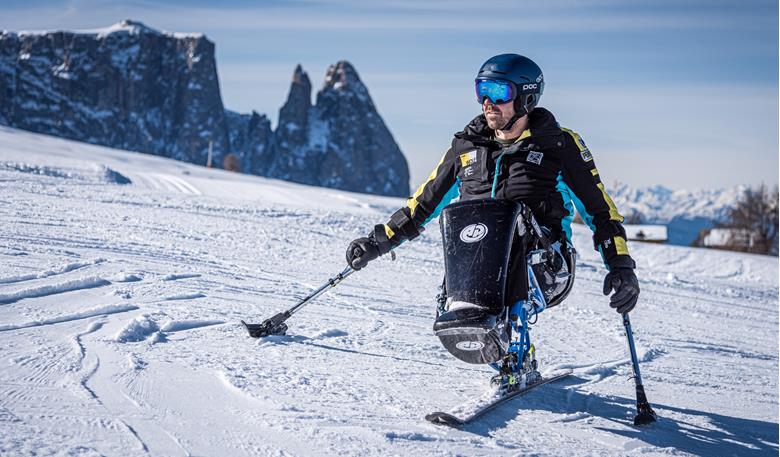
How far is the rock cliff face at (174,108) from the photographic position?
512 ft

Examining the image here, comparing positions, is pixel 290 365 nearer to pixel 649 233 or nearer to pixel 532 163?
pixel 532 163

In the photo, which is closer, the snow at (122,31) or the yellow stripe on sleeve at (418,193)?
the yellow stripe on sleeve at (418,193)

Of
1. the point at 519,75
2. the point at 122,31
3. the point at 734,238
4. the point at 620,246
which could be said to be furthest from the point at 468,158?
the point at 122,31

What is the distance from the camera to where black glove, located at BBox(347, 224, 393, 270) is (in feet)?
14.2

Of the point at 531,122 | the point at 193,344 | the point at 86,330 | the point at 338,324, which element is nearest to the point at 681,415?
the point at 531,122

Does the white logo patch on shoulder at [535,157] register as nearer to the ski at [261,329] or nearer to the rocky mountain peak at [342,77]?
the ski at [261,329]

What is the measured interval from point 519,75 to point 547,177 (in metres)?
0.61

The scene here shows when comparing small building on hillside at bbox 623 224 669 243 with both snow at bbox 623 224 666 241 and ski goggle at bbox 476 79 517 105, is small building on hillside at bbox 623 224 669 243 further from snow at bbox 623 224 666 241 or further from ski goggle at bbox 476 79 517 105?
ski goggle at bbox 476 79 517 105

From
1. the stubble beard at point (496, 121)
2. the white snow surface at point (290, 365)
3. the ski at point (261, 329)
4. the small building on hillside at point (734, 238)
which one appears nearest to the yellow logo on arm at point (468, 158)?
the stubble beard at point (496, 121)

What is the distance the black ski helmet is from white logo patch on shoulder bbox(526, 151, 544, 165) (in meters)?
0.27

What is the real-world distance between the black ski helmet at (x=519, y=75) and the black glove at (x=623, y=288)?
1.08 meters

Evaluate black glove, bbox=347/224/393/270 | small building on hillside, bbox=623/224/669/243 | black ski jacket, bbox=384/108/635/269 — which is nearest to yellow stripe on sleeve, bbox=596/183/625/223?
black ski jacket, bbox=384/108/635/269

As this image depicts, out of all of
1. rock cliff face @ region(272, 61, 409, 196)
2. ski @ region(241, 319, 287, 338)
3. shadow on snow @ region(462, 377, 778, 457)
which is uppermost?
rock cliff face @ region(272, 61, 409, 196)

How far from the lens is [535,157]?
12.1 ft
